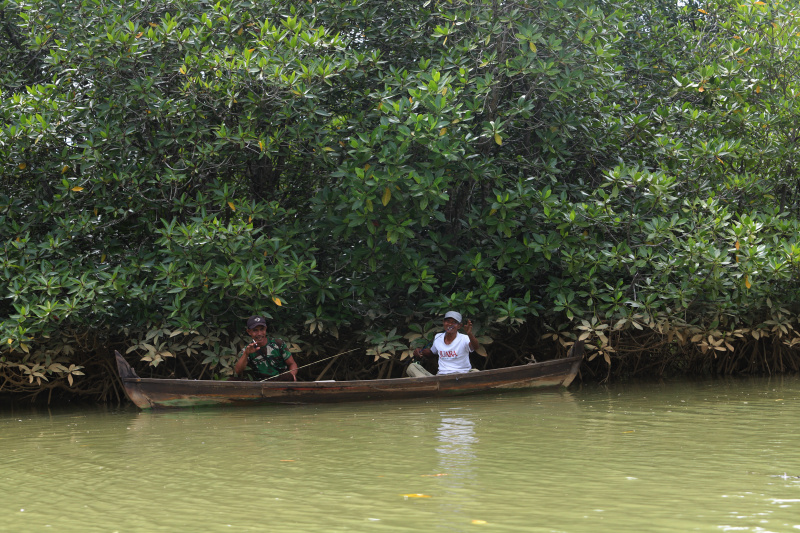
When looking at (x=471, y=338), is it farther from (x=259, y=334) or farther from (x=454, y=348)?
(x=259, y=334)

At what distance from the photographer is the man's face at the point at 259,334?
8.92m

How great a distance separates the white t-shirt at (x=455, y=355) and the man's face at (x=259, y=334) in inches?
77.7

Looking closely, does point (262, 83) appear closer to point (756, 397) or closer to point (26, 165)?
point (26, 165)

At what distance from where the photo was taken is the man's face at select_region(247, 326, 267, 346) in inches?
351

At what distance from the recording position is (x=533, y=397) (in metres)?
9.06

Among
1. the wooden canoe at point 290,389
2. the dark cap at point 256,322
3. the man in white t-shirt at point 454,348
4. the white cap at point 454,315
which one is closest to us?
the wooden canoe at point 290,389

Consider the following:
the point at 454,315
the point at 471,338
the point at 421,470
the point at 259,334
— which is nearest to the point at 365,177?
the point at 454,315

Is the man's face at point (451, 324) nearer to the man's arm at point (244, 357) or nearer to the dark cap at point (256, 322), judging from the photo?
the dark cap at point (256, 322)

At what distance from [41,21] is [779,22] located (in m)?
9.13

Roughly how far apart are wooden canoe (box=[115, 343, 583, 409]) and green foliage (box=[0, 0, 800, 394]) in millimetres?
762

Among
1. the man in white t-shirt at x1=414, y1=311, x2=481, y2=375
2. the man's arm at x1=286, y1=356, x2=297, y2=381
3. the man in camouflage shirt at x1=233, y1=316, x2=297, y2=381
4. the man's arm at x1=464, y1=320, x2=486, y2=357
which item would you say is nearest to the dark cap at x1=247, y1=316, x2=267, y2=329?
the man in camouflage shirt at x1=233, y1=316, x2=297, y2=381

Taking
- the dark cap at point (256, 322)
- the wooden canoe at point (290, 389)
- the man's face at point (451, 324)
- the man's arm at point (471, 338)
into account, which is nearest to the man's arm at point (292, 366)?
the wooden canoe at point (290, 389)

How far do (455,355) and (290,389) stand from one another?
6.39ft

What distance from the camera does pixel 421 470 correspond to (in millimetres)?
4820
